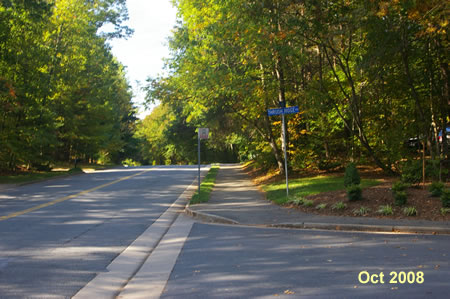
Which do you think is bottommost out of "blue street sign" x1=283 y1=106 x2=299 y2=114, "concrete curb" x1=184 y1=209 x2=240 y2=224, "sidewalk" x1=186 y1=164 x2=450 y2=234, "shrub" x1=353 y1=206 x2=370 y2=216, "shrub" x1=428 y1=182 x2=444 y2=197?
"concrete curb" x1=184 y1=209 x2=240 y2=224

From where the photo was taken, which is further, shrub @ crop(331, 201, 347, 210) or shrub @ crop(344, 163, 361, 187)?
shrub @ crop(344, 163, 361, 187)

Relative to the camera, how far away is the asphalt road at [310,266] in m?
5.59

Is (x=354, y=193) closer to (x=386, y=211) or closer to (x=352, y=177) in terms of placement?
(x=386, y=211)

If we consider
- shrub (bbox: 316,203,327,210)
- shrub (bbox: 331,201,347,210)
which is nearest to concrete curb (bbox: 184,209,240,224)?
shrub (bbox: 316,203,327,210)

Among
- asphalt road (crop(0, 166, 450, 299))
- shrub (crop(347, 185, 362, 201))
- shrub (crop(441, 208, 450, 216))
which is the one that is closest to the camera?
asphalt road (crop(0, 166, 450, 299))

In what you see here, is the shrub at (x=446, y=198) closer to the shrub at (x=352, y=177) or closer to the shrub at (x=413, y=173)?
the shrub at (x=413, y=173)

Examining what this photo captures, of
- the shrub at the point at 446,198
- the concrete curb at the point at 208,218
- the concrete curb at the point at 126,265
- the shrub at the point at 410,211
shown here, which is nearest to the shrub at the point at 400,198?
the shrub at the point at 410,211

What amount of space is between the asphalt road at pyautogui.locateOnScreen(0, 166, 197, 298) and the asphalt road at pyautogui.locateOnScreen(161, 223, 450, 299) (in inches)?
57.3

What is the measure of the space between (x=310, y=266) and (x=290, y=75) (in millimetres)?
15860

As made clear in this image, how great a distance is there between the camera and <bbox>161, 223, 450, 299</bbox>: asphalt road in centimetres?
559

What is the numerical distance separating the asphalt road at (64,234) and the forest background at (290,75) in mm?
6278

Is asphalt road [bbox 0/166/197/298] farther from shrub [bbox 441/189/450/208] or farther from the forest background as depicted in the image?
shrub [bbox 441/189/450/208]

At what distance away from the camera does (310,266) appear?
682 centimetres

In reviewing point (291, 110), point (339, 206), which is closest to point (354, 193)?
point (339, 206)
